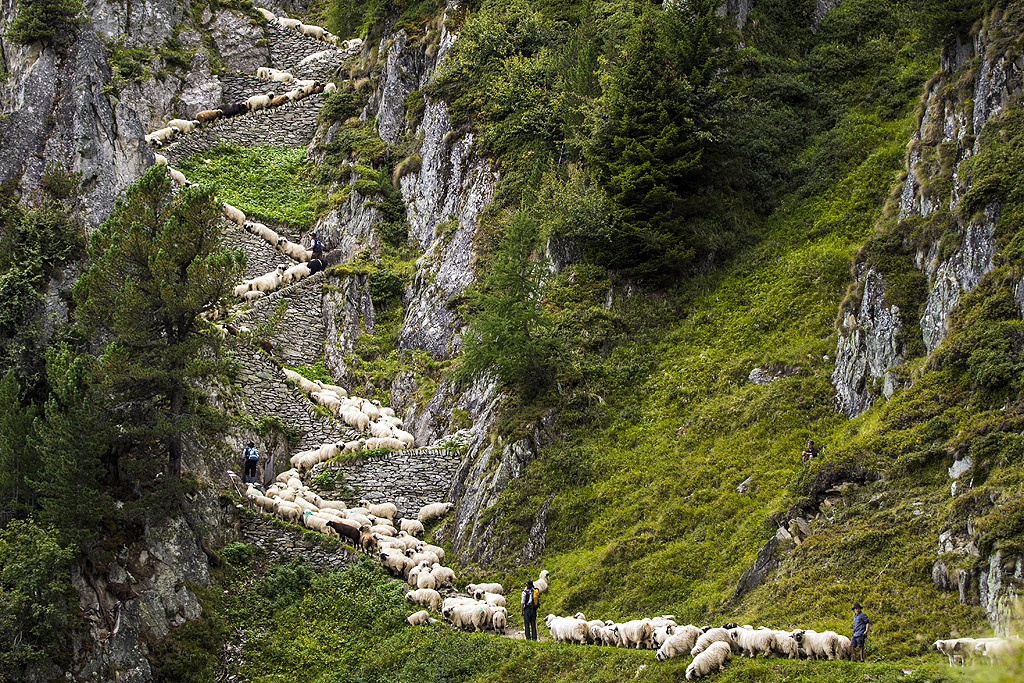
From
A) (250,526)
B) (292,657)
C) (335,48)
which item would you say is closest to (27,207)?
(250,526)

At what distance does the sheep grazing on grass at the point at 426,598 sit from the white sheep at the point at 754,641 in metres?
11.0

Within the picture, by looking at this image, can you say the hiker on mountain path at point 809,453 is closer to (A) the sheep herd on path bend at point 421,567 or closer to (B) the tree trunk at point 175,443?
(A) the sheep herd on path bend at point 421,567

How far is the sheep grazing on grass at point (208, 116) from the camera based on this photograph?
186 feet

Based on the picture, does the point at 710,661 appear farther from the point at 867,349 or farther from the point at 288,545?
the point at 288,545

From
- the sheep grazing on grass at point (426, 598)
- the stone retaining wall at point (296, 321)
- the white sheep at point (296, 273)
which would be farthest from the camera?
the white sheep at point (296, 273)

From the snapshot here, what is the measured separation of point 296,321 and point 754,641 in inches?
A: 1228

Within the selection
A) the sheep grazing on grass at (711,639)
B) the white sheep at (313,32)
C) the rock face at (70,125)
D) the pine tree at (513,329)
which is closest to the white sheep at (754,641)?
the sheep grazing on grass at (711,639)

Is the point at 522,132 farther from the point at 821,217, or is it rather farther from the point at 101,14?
the point at 101,14

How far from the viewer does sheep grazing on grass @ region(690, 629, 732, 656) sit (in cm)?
1702

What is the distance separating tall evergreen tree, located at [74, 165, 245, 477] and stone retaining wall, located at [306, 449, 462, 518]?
630 cm

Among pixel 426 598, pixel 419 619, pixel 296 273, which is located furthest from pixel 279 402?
pixel 419 619

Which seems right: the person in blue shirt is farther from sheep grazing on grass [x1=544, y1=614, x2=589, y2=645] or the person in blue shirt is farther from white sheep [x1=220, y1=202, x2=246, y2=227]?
white sheep [x1=220, y1=202, x2=246, y2=227]

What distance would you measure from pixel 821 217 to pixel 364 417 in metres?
19.7

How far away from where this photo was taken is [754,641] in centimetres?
1673
